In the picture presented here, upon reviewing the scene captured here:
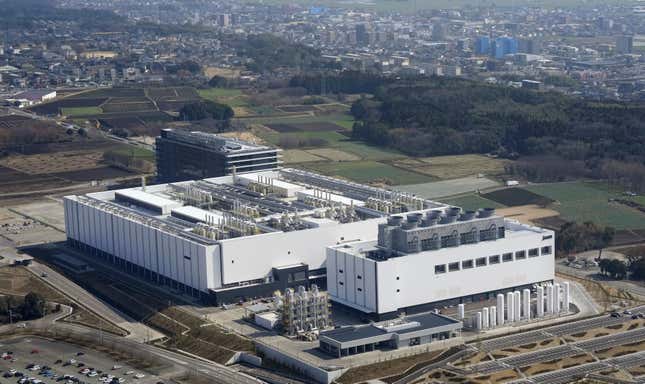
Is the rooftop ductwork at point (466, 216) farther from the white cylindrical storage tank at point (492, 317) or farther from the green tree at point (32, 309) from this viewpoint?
the green tree at point (32, 309)

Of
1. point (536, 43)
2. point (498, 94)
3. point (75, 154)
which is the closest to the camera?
point (75, 154)

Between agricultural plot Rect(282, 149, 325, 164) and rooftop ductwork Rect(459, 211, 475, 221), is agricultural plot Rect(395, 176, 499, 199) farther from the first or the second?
rooftop ductwork Rect(459, 211, 475, 221)

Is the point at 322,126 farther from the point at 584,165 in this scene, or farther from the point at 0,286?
the point at 0,286

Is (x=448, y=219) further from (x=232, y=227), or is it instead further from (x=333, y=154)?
(x=333, y=154)

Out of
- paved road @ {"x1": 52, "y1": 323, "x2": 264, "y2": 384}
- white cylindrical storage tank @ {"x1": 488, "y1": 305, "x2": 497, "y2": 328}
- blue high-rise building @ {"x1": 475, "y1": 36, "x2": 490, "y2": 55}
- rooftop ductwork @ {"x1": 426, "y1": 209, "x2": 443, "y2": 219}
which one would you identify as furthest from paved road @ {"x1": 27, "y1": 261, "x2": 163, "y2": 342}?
blue high-rise building @ {"x1": 475, "y1": 36, "x2": 490, "y2": 55}

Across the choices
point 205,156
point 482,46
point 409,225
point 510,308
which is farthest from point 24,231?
point 482,46

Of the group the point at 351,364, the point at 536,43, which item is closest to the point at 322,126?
the point at 351,364
